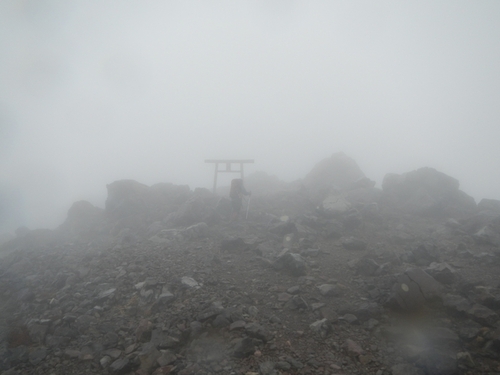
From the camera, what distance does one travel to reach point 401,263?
7562 mm

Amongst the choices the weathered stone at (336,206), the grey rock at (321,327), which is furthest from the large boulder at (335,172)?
the grey rock at (321,327)

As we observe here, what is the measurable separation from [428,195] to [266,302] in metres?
12.6

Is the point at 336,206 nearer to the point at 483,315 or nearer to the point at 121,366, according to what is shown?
the point at 483,315

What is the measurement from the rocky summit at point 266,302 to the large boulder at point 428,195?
1871 millimetres

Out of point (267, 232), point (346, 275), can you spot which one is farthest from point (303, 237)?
point (346, 275)

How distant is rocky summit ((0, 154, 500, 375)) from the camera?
427 centimetres

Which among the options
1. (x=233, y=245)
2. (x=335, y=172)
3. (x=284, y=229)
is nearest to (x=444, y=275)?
(x=284, y=229)

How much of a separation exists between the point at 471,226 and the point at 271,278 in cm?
934

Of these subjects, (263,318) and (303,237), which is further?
(303,237)

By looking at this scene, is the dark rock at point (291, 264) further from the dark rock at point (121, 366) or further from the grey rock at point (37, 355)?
the grey rock at point (37, 355)

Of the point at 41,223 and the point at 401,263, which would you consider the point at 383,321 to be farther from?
the point at 41,223

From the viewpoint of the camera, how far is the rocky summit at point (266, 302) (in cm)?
427

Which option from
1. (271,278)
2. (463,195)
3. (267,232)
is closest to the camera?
(271,278)

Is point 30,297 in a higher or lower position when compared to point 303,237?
lower
